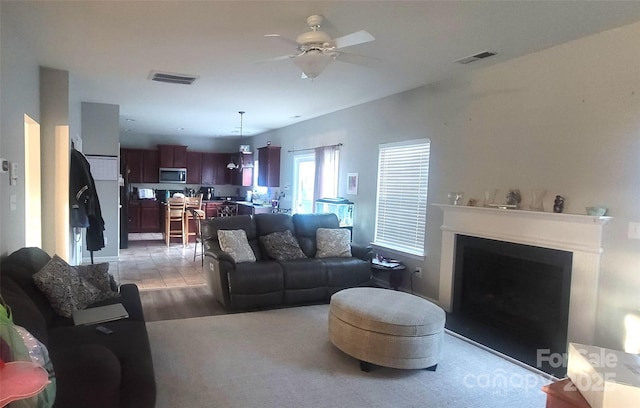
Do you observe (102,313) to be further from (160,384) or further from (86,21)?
(86,21)

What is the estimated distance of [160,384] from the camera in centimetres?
268

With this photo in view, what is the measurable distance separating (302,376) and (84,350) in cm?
145

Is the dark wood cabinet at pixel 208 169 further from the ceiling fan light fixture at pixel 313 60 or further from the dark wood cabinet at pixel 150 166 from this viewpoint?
the ceiling fan light fixture at pixel 313 60

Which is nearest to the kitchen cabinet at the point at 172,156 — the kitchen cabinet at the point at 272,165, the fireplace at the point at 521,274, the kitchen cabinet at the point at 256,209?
the kitchen cabinet at the point at 256,209

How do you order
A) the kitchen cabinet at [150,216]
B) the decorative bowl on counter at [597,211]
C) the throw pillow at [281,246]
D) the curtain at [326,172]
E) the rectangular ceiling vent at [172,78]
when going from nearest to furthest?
the decorative bowl on counter at [597,211] < the rectangular ceiling vent at [172,78] < the throw pillow at [281,246] < the curtain at [326,172] < the kitchen cabinet at [150,216]

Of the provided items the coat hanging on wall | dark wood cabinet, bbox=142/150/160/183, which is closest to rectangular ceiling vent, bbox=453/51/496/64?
the coat hanging on wall

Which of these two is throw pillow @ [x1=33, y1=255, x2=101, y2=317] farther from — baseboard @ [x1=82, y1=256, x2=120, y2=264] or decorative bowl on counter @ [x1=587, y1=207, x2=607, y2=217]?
decorative bowl on counter @ [x1=587, y1=207, x2=607, y2=217]

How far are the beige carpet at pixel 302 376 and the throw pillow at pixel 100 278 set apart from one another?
0.56 m

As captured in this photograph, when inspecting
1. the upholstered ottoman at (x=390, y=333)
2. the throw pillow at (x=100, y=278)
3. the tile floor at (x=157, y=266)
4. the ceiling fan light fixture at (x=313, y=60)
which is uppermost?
the ceiling fan light fixture at (x=313, y=60)

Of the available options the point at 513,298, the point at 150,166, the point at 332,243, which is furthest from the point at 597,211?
the point at 150,166

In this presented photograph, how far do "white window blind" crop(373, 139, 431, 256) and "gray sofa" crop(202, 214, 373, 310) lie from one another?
57 centimetres

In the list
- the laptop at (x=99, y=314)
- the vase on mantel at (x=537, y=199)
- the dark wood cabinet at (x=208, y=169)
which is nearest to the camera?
the laptop at (x=99, y=314)

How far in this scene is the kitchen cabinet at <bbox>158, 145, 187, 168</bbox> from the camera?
10.4 m

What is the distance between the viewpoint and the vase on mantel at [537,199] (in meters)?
3.47
